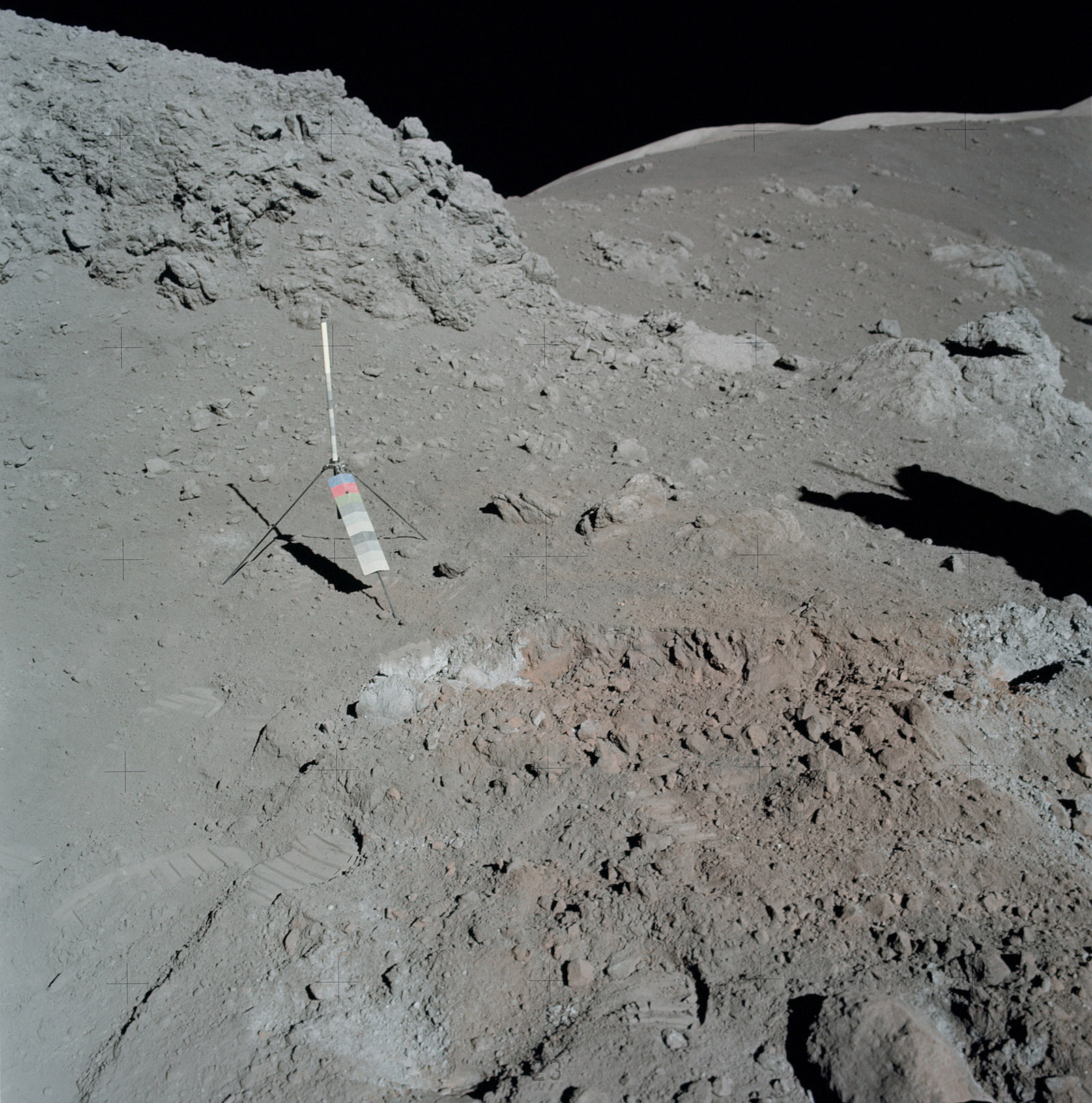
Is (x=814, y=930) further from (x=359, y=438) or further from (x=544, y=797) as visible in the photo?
(x=359, y=438)

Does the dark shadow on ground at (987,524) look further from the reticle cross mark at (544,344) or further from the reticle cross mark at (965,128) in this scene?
the reticle cross mark at (965,128)

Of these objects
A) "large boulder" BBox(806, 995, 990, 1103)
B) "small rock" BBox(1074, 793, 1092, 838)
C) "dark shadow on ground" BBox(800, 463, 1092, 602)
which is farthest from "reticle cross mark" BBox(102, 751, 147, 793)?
"dark shadow on ground" BBox(800, 463, 1092, 602)

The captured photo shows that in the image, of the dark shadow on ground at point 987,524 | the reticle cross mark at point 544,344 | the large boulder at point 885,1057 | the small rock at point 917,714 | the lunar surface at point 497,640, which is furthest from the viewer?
the reticle cross mark at point 544,344

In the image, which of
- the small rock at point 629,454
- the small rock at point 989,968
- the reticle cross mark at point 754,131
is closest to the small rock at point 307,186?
the small rock at point 629,454

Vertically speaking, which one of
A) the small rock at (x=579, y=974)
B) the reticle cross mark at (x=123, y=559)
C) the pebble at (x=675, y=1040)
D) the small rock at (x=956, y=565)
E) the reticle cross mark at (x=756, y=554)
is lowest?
the reticle cross mark at (x=123, y=559)

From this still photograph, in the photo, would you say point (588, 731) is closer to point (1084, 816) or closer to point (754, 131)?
point (1084, 816)
